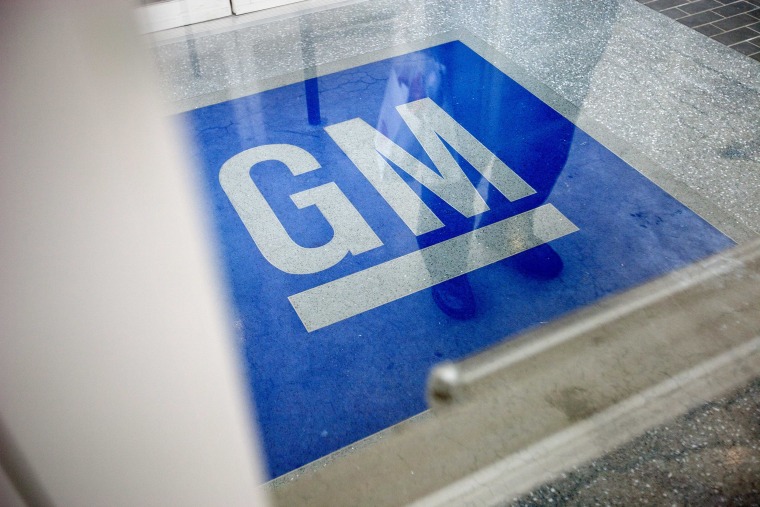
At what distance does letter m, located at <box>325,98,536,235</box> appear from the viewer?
259 centimetres

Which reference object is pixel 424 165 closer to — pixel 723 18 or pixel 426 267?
pixel 426 267

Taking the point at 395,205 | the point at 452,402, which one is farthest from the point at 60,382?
the point at 395,205

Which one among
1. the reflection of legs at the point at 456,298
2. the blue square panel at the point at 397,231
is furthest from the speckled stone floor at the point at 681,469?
the reflection of legs at the point at 456,298

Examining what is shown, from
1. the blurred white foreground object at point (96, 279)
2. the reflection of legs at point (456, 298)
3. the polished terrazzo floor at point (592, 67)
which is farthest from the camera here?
the polished terrazzo floor at point (592, 67)

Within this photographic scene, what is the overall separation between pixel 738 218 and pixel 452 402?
1492mm

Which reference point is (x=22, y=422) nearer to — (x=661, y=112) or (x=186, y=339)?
(x=186, y=339)

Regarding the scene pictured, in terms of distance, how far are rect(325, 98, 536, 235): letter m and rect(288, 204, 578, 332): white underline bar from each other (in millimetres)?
129

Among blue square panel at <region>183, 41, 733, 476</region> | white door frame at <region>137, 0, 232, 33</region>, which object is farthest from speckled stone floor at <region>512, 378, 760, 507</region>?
white door frame at <region>137, 0, 232, 33</region>

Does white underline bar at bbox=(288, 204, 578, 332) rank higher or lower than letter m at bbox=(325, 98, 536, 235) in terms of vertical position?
lower

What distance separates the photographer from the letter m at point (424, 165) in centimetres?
259

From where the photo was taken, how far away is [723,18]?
381 centimetres

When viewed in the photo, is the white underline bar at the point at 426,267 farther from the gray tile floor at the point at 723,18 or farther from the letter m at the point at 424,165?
the gray tile floor at the point at 723,18

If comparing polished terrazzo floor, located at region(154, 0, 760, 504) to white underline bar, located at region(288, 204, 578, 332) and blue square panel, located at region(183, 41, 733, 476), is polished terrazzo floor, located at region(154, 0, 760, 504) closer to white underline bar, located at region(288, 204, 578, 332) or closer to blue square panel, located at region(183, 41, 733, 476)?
blue square panel, located at region(183, 41, 733, 476)

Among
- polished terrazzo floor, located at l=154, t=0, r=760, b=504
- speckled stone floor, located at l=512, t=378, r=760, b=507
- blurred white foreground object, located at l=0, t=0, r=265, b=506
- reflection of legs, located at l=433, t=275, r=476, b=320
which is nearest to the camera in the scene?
blurred white foreground object, located at l=0, t=0, r=265, b=506
